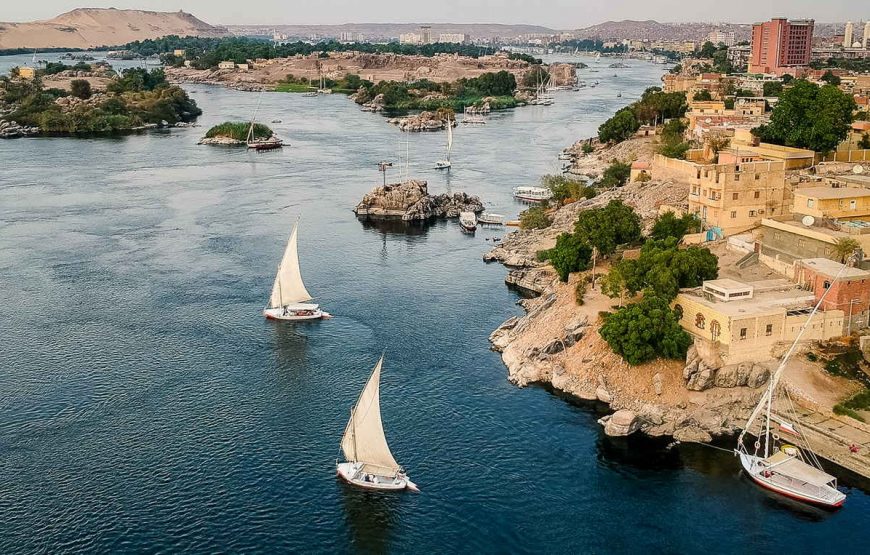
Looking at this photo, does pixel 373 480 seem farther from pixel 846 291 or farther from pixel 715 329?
pixel 846 291

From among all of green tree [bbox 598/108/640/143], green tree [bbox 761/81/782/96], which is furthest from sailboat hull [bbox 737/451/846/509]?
green tree [bbox 761/81/782/96]

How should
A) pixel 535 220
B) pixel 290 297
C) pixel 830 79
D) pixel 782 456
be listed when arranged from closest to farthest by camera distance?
pixel 782 456
pixel 290 297
pixel 535 220
pixel 830 79

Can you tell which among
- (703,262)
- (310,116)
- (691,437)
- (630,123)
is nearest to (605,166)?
(630,123)

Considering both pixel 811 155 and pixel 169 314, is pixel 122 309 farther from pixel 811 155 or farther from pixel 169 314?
pixel 811 155

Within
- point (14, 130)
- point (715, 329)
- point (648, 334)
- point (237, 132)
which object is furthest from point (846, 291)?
point (14, 130)

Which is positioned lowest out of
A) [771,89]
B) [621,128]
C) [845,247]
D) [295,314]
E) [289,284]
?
[295,314]

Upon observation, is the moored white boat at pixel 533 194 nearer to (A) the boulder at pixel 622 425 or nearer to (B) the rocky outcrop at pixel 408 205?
(B) the rocky outcrop at pixel 408 205
